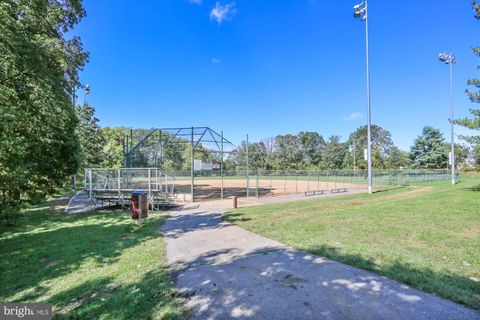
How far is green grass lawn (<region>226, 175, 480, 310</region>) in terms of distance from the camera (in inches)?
157

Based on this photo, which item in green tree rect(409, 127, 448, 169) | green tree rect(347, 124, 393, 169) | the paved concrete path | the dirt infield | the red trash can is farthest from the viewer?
green tree rect(347, 124, 393, 169)

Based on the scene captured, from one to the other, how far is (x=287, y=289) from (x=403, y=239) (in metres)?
4.18

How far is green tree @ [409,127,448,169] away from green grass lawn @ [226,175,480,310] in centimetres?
4743

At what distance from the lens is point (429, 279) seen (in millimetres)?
3906

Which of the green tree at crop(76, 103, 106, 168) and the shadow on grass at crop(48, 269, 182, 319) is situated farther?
the green tree at crop(76, 103, 106, 168)

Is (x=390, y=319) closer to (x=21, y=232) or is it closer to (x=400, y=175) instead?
(x=21, y=232)

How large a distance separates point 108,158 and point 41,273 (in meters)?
33.3

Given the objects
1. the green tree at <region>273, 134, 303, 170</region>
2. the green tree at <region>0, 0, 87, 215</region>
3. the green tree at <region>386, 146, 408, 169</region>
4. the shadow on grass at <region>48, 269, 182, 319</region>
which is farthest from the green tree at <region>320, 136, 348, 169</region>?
the shadow on grass at <region>48, 269, 182, 319</region>

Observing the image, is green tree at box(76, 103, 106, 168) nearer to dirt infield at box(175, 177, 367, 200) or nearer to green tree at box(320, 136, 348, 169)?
dirt infield at box(175, 177, 367, 200)

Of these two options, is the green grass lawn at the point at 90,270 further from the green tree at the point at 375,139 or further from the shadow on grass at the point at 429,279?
the green tree at the point at 375,139

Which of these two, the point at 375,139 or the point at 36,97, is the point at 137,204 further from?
the point at 375,139

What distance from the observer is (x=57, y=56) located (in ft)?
32.6

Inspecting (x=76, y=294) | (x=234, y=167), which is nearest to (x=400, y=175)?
(x=234, y=167)

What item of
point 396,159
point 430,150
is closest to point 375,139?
point 396,159
